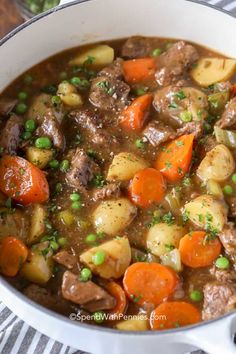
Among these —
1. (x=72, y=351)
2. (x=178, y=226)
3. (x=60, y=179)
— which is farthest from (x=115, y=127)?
(x=72, y=351)

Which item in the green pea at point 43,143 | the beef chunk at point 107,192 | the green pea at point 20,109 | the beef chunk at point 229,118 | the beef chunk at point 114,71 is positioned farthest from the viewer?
the beef chunk at point 114,71

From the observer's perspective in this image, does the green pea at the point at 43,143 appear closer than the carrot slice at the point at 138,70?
Yes

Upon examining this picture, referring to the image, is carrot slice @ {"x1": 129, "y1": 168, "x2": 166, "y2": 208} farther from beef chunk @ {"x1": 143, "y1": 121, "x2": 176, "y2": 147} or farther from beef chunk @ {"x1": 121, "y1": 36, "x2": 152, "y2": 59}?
beef chunk @ {"x1": 121, "y1": 36, "x2": 152, "y2": 59}

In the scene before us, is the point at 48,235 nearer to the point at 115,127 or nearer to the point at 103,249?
the point at 103,249

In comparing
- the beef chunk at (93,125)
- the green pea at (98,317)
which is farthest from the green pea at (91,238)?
the beef chunk at (93,125)

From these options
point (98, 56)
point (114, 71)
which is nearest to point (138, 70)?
point (114, 71)

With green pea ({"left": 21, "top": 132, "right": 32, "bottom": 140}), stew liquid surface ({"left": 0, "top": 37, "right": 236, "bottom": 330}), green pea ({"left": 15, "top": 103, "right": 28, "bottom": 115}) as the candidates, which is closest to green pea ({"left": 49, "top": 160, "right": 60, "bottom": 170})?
stew liquid surface ({"left": 0, "top": 37, "right": 236, "bottom": 330})

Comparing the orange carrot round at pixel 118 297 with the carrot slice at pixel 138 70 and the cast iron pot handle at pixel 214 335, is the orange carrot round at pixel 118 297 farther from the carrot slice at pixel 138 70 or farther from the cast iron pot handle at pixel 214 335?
the carrot slice at pixel 138 70
